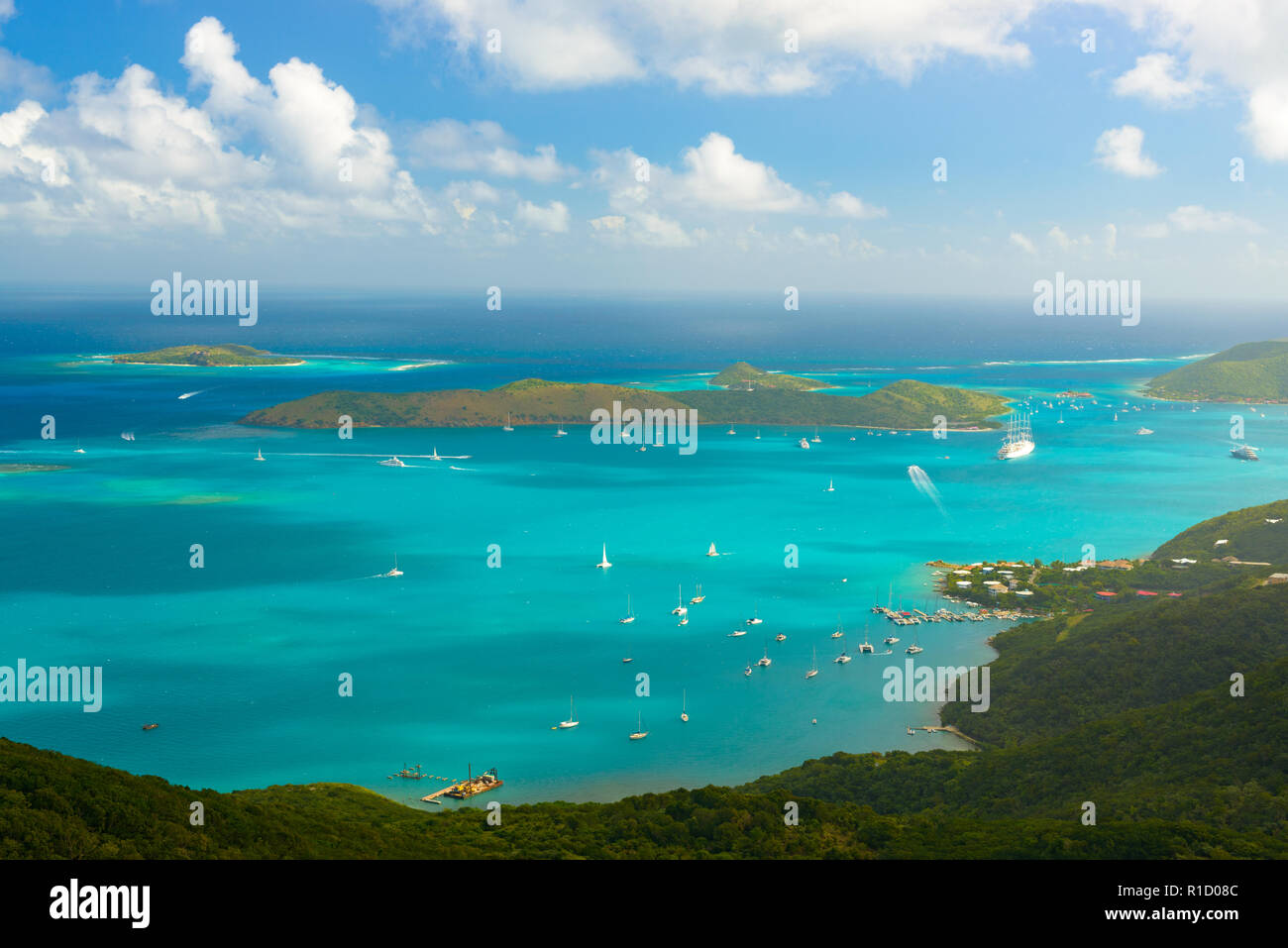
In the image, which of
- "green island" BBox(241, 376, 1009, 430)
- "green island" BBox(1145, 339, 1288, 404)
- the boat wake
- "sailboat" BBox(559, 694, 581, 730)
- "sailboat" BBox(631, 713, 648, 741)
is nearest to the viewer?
"sailboat" BBox(631, 713, 648, 741)

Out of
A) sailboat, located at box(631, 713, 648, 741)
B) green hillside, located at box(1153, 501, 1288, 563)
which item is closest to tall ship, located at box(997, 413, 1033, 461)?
green hillside, located at box(1153, 501, 1288, 563)

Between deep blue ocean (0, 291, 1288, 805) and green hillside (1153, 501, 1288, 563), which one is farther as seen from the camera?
green hillside (1153, 501, 1288, 563)

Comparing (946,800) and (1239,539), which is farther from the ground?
(1239,539)

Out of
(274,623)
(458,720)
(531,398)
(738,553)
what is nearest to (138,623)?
(274,623)

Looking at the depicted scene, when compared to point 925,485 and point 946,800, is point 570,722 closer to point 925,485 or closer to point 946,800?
point 946,800

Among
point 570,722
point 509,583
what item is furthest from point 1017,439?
point 570,722

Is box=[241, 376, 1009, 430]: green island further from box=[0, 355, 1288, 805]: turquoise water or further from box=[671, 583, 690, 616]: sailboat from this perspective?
box=[671, 583, 690, 616]: sailboat
